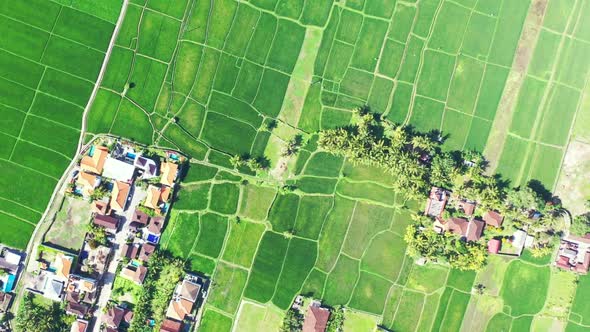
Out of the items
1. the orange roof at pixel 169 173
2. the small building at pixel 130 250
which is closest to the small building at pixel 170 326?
the small building at pixel 130 250

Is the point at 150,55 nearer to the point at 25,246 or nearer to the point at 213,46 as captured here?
the point at 213,46

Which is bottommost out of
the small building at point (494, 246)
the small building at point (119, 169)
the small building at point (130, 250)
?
the small building at point (130, 250)

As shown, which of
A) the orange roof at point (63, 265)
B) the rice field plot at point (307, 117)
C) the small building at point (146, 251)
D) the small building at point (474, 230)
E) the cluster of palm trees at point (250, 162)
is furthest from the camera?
the small building at point (474, 230)

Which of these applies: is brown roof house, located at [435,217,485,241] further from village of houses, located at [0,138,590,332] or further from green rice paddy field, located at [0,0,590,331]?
village of houses, located at [0,138,590,332]

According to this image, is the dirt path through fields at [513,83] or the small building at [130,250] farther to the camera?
the dirt path through fields at [513,83]

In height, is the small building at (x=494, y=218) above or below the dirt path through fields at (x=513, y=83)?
below

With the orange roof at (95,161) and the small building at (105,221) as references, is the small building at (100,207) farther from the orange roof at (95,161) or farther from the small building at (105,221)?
the orange roof at (95,161)
